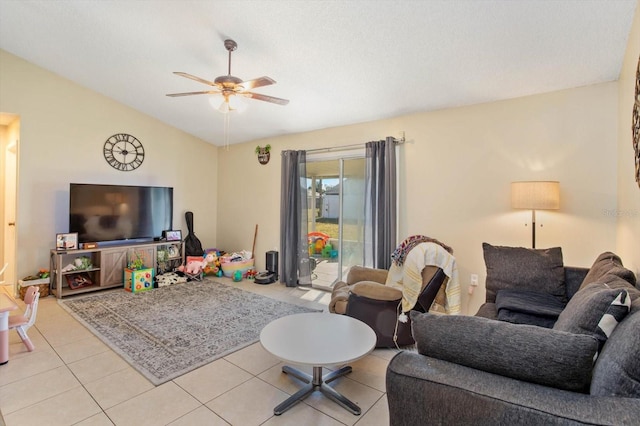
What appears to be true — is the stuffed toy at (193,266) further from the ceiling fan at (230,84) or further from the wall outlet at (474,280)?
the wall outlet at (474,280)

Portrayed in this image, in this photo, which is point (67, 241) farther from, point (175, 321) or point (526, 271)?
point (526, 271)

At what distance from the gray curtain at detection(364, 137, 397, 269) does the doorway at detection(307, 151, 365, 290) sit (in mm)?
273

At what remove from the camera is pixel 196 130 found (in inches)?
229

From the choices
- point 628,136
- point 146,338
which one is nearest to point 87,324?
point 146,338

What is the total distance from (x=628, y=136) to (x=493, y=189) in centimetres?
114

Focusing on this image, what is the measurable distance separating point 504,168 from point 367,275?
1.84m

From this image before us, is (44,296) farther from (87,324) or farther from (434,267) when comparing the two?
(434,267)

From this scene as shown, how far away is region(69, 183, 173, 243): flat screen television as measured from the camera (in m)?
4.47

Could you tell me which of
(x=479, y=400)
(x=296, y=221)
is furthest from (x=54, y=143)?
(x=479, y=400)

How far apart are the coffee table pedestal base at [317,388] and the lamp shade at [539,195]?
83.9 inches

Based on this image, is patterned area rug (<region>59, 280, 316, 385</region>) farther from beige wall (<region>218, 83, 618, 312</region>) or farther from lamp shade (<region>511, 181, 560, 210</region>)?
lamp shade (<region>511, 181, 560, 210</region>)

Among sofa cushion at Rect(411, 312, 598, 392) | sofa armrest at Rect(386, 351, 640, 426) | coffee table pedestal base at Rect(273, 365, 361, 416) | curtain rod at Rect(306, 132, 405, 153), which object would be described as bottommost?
coffee table pedestal base at Rect(273, 365, 361, 416)

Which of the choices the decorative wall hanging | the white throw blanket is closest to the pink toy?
the decorative wall hanging

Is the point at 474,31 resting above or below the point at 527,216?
above
